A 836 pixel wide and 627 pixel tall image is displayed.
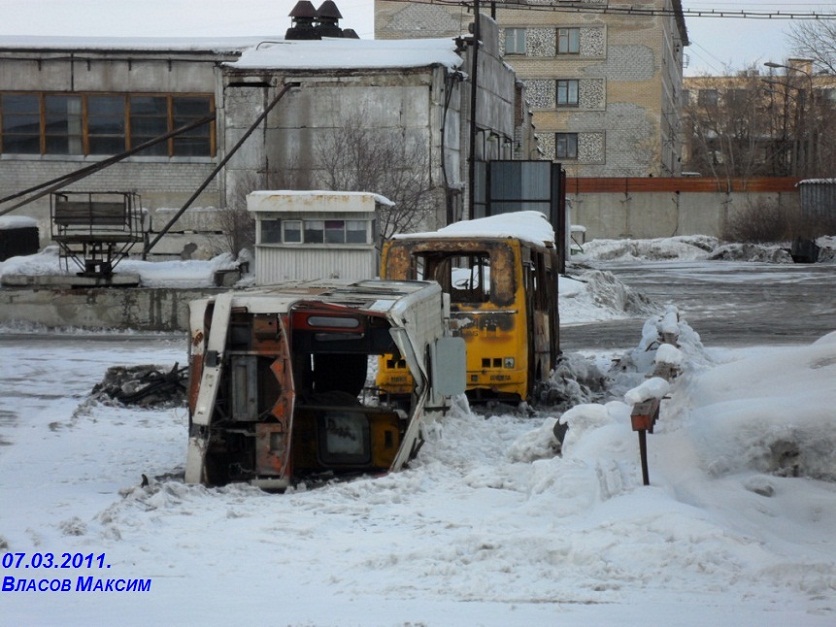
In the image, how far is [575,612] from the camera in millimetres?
6148

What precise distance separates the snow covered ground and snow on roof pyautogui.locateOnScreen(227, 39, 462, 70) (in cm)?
2104

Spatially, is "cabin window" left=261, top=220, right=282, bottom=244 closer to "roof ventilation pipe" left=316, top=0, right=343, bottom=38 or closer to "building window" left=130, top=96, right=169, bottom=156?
"building window" left=130, top=96, right=169, bottom=156

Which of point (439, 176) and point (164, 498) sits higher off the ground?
point (439, 176)

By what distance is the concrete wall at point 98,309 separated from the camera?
25328 millimetres

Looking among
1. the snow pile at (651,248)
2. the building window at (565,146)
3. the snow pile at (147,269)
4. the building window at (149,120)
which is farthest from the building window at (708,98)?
the snow pile at (147,269)

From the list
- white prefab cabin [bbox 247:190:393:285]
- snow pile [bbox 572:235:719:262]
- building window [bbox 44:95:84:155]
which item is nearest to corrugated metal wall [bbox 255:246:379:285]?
white prefab cabin [bbox 247:190:393:285]

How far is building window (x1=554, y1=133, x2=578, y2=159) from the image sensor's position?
70688 millimetres

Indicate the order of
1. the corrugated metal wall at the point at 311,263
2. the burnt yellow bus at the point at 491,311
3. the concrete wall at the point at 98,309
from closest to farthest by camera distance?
the burnt yellow bus at the point at 491,311 < the corrugated metal wall at the point at 311,263 < the concrete wall at the point at 98,309

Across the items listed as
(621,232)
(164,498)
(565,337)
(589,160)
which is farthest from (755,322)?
(589,160)

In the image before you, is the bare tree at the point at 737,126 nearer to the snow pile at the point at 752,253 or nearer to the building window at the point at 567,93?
the building window at the point at 567,93

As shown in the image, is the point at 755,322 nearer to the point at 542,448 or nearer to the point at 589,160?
the point at 542,448

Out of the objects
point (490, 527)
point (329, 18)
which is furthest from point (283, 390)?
point (329, 18)

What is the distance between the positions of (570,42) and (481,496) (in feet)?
208

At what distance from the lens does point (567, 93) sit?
230 ft
